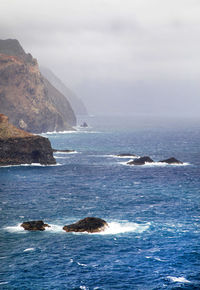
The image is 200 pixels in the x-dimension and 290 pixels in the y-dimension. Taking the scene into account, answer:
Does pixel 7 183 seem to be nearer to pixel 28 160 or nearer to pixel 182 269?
pixel 28 160

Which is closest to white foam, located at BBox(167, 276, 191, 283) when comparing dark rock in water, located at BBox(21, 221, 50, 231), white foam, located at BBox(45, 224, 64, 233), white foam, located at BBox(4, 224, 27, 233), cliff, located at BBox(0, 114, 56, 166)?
white foam, located at BBox(45, 224, 64, 233)

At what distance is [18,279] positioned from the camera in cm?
5459

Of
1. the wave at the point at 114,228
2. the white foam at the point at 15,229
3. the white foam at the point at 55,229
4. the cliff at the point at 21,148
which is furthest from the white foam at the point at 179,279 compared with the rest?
the cliff at the point at 21,148

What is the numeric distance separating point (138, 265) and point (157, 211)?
28.1 m

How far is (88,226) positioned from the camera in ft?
240

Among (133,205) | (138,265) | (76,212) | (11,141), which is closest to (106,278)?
(138,265)

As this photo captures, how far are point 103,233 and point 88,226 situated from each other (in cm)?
286

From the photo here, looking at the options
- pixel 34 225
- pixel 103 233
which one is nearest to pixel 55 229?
pixel 34 225

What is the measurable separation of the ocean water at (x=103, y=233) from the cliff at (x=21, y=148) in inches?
369

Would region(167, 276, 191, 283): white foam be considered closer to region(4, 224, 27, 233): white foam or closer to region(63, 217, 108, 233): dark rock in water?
region(63, 217, 108, 233): dark rock in water

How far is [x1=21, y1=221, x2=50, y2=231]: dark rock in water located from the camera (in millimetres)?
73250

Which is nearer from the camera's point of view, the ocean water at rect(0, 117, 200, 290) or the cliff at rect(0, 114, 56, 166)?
the ocean water at rect(0, 117, 200, 290)

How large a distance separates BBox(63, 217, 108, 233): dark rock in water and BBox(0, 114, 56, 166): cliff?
7361 centimetres

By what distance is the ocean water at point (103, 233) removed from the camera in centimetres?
5562
